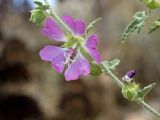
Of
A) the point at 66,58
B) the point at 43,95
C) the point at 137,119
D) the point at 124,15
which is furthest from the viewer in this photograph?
the point at 124,15

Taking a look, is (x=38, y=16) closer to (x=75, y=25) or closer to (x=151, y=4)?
(x=75, y=25)

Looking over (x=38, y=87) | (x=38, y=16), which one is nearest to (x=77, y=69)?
(x=38, y=16)

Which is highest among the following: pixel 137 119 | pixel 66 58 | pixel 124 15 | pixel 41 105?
pixel 66 58

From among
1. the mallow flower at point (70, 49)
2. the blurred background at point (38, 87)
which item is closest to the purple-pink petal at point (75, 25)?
the mallow flower at point (70, 49)

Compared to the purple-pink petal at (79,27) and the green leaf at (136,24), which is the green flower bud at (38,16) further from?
the green leaf at (136,24)

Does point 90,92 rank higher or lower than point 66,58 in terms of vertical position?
lower

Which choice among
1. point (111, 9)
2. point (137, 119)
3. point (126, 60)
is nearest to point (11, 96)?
point (137, 119)

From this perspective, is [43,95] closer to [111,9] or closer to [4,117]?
[4,117]
